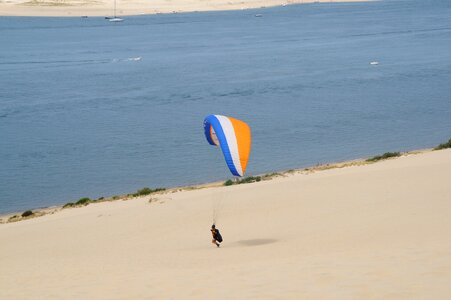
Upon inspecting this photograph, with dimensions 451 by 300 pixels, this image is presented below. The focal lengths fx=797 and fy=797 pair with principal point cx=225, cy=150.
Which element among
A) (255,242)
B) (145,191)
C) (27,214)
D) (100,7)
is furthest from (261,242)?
(100,7)

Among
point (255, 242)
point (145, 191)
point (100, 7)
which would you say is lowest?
point (255, 242)

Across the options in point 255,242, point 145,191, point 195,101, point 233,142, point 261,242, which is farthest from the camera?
point 195,101

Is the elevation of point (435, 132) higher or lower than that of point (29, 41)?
Result: lower

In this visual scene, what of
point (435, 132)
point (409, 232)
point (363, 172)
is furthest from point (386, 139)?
point (409, 232)

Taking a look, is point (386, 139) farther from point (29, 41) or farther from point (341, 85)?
point (29, 41)

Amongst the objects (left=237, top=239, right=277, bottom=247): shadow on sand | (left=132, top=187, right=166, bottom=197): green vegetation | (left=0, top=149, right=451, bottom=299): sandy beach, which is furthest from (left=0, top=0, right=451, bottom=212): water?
(left=237, top=239, right=277, bottom=247): shadow on sand

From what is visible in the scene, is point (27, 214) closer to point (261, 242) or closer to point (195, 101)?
point (261, 242)
